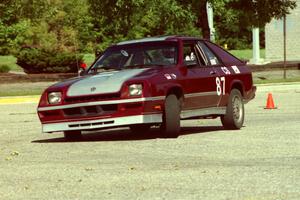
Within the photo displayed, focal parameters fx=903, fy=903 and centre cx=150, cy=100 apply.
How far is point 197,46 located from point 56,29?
5612cm

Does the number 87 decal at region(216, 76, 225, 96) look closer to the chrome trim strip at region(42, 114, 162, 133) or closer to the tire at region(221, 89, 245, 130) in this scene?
the tire at region(221, 89, 245, 130)

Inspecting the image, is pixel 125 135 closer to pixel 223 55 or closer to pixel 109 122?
pixel 109 122

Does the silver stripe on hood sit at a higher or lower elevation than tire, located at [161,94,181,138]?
higher

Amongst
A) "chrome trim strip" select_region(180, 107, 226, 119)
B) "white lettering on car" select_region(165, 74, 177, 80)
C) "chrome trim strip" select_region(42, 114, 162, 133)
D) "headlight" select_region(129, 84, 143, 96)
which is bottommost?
"chrome trim strip" select_region(180, 107, 226, 119)

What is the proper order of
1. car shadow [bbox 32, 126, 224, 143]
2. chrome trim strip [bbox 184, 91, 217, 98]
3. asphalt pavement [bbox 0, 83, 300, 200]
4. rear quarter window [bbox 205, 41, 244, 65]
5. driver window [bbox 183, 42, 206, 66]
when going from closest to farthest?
1. asphalt pavement [bbox 0, 83, 300, 200]
2. chrome trim strip [bbox 184, 91, 217, 98]
3. car shadow [bbox 32, 126, 224, 143]
4. driver window [bbox 183, 42, 206, 66]
5. rear quarter window [bbox 205, 41, 244, 65]

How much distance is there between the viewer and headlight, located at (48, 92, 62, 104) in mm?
13773

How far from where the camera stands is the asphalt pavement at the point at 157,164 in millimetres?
8289

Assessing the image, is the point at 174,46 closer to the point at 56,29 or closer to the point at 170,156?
the point at 170,156

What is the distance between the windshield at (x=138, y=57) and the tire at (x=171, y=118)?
0.85 m

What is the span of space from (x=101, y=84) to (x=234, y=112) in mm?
2971

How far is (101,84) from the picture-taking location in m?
13.4

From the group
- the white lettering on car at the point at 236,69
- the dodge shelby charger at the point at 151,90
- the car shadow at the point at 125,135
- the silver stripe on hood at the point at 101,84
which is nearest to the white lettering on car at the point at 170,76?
the dodge shelby charger at the point at 151,90

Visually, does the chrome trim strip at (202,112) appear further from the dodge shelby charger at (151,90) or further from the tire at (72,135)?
the tire at (72,135)

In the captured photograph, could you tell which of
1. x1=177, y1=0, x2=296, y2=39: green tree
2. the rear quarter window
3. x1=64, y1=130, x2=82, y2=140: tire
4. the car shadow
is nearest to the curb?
x1=177, y1=0, x2=296, y2=39: green tree
